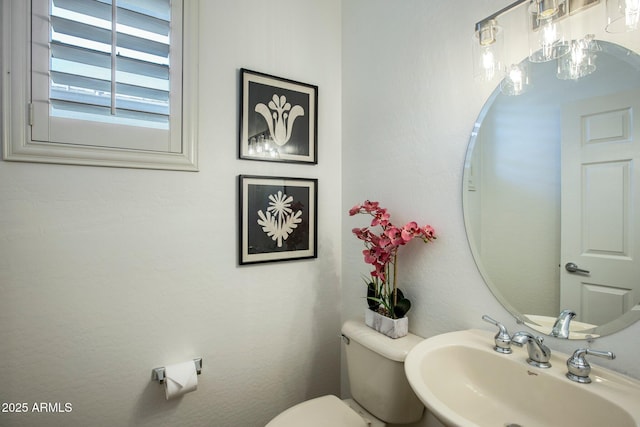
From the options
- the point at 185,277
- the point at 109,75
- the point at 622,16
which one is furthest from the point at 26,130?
the point at 622,16

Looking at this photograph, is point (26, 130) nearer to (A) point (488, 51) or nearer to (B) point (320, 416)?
(B) point (320, 416)

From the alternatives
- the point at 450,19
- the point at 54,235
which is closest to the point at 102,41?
the point at 54,235

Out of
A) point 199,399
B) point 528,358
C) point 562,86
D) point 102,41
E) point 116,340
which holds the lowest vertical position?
point 199,399

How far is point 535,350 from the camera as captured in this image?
869 mm

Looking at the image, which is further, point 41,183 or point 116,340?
point 116,340

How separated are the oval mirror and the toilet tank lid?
393mm

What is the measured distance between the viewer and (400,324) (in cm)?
128

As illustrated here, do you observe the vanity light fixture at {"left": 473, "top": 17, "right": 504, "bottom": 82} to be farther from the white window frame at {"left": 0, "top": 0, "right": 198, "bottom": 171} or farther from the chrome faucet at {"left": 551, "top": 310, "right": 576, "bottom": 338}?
the white window frame at {"left": 0, "top": 0, "right": 198, "bottom": 171}

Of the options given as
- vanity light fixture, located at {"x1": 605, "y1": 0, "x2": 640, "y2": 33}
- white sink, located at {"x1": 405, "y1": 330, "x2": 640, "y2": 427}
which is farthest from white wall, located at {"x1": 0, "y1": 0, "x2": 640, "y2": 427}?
vanity light fixture, located at {"x1": 605, "y1": 0, "x2": 640, "y2": 33}

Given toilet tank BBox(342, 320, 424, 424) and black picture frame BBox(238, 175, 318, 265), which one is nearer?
toilet tank BBox(342, 320, 424, 424)

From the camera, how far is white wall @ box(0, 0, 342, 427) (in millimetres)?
1151

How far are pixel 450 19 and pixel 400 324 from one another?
1219mm

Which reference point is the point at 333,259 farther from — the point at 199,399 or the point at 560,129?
the point at 560,129

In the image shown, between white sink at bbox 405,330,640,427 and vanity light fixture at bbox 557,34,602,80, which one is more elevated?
vanity light fixture at bbox 557,34,602,80
